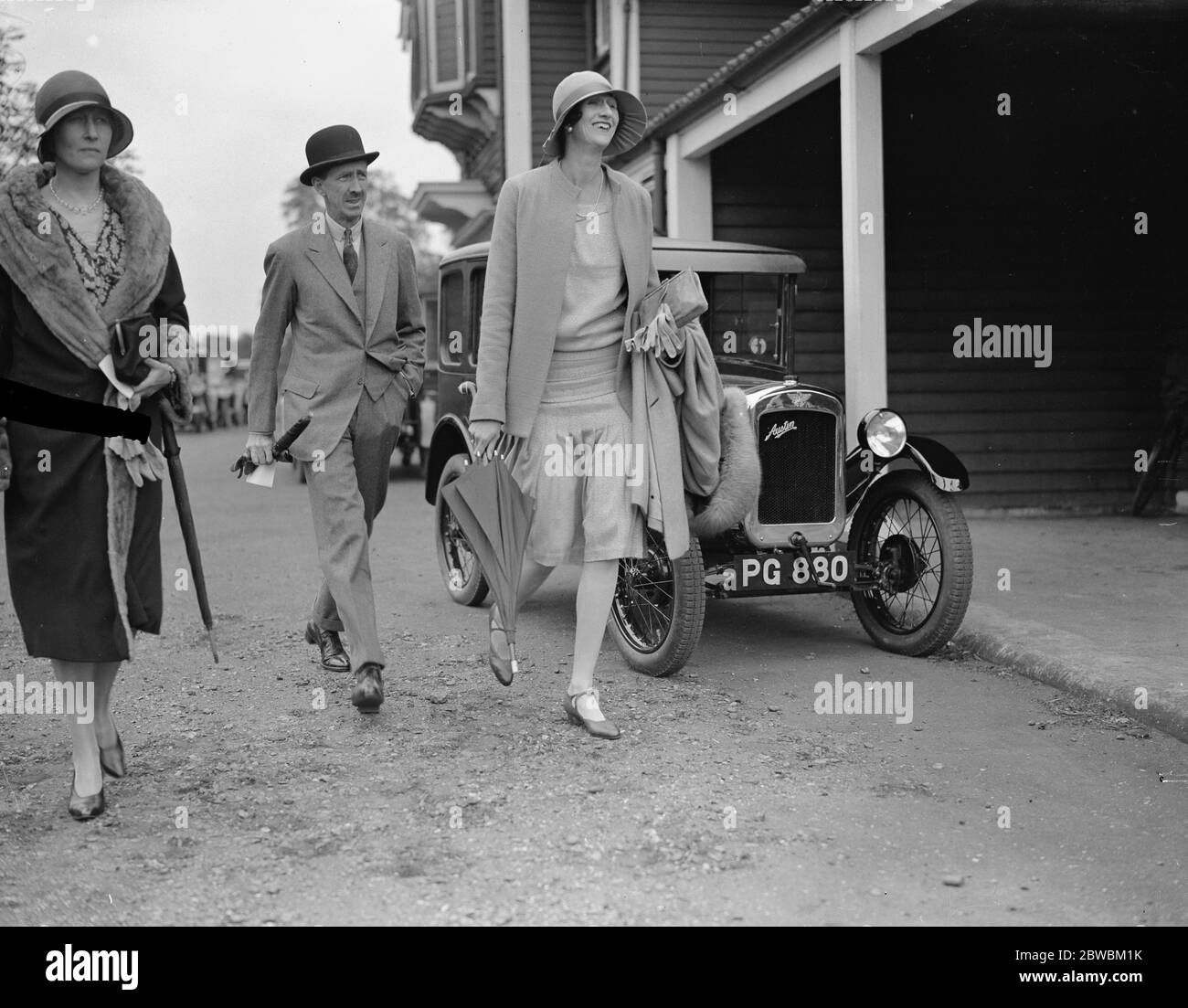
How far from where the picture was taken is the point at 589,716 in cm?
502

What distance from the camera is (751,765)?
15.4ft

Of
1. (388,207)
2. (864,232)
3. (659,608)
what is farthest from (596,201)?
(388,207)

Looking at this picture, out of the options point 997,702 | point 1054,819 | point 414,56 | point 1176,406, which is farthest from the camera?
point 414,56

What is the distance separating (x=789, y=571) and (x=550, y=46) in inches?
573

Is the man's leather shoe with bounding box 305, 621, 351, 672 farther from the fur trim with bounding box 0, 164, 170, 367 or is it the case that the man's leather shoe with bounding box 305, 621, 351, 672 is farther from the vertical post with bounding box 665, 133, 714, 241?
the vertical post with bounding box 665, 133, 714, 241

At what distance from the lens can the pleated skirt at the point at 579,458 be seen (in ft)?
16.5

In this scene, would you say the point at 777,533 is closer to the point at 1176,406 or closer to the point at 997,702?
the point at 997,702

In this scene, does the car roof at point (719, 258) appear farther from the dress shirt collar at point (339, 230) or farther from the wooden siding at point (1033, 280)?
the wooden siding at point (1033, 280)

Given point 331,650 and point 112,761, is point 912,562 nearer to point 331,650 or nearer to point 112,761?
point 331,650

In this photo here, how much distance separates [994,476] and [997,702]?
25.1 ft

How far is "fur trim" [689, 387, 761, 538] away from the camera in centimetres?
601

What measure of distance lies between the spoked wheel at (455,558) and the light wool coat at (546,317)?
2.52 metres

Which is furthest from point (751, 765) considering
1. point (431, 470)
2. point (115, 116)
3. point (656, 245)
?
point (431, 470)

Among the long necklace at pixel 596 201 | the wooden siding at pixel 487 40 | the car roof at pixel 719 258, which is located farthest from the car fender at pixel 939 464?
the wooden siding at pixel 487 40
